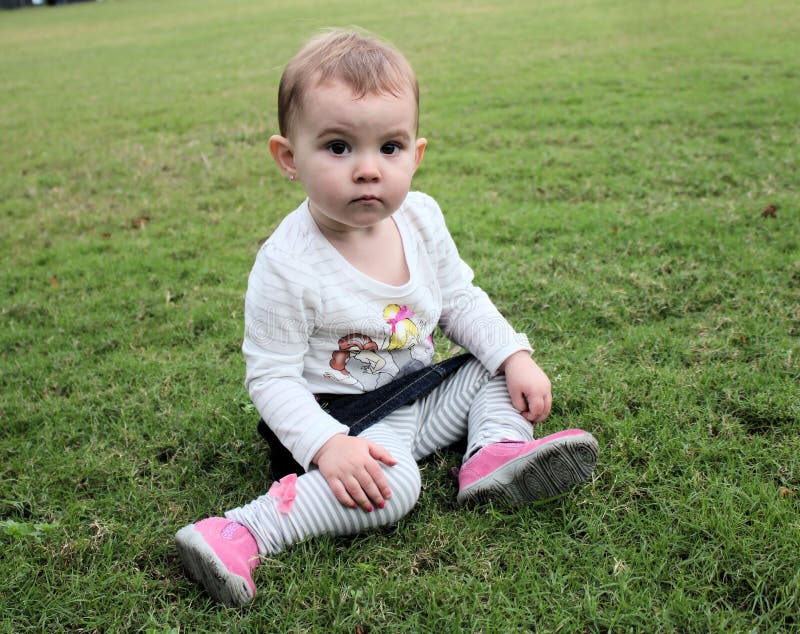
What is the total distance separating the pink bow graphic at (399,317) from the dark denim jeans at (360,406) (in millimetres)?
184

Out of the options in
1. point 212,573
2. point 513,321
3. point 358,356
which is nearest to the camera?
point 212,573

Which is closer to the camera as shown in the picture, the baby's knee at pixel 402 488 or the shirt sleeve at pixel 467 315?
the baby's knee at pixel 402 488

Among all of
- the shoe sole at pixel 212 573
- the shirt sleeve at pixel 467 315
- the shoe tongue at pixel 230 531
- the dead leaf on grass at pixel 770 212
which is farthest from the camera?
the dead leaf on grass at pixel 770 212

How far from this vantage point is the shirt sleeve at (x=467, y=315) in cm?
242

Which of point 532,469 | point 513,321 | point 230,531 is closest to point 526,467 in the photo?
point 532,469

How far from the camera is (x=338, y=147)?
203 centimetres

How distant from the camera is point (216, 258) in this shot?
4.24 m

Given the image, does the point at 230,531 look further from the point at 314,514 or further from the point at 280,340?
the point at 280,340

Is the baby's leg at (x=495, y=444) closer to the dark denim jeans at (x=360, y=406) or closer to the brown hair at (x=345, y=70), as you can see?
the dark denim jeans at (x=360, y=406)

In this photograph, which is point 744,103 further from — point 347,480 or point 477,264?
point 347,480

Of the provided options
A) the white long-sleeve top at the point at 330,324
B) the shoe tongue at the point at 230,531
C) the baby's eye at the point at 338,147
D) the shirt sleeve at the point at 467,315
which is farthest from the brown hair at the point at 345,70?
the shoe tongue at the point at 230,531

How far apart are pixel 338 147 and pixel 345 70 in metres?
0.20

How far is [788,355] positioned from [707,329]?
1.14ft

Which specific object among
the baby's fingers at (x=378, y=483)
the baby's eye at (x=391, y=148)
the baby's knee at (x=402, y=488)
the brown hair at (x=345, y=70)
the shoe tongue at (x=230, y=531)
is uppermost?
the brown hair at (x=345, y=70)
